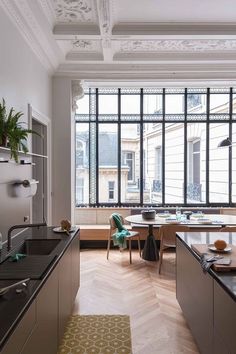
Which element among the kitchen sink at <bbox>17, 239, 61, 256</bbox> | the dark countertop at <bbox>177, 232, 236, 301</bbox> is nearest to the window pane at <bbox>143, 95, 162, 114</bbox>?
the dark countertop at <bbox>177, 232, 236, 301</bbox>

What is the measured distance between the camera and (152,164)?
23.5ft

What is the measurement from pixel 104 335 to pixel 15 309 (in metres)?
1.72

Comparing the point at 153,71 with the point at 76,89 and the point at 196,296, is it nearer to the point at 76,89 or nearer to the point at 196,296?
the point at 76,89

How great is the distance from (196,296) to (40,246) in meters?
1.60

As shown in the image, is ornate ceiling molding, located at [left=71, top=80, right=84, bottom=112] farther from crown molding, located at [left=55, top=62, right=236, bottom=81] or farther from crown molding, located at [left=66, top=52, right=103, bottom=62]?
crown molding, located at [left=66, top=52, right=103, bottom=62]

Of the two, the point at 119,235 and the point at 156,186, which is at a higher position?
the point at 156,186

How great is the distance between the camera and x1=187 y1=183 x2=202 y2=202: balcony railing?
23.4 feet

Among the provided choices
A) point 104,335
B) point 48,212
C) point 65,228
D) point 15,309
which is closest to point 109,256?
point 48,212

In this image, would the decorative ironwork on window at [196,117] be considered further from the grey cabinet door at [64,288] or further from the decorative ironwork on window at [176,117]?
the grey cabinet door at [64,288]

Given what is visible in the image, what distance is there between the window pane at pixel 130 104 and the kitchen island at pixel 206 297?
4410 mm

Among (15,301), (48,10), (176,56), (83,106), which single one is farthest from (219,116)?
(15,301)

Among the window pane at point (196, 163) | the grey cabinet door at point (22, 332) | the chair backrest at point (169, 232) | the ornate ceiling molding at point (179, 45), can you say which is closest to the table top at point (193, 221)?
the chair backrest at point (169, 232)

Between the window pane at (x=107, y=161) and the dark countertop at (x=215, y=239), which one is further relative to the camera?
the window pane at (x=107, y=161)

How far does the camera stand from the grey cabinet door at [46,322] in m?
1.68
